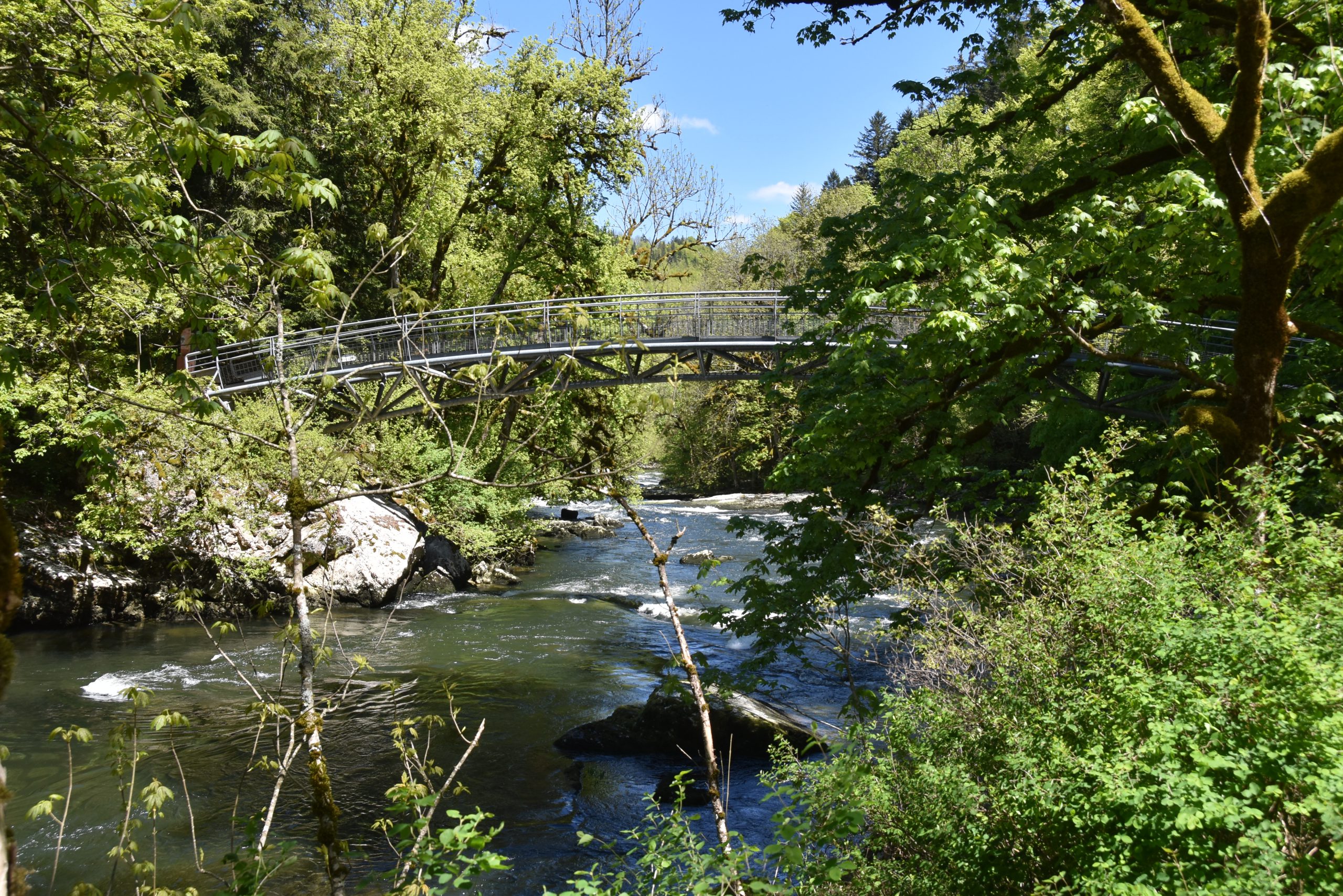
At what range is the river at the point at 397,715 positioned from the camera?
22.6 feet

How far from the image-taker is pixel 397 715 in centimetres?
973

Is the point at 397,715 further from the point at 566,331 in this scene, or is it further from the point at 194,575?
the point at 566,331

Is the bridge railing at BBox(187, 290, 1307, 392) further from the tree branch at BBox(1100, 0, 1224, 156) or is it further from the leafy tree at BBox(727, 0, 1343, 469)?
the tree branch at BBox(1100, 0, 1224, 156)

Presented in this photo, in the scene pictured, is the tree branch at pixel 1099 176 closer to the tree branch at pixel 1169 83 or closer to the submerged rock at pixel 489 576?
the tree branch at pixel 1169 83

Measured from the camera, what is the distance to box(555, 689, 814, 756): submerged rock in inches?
340

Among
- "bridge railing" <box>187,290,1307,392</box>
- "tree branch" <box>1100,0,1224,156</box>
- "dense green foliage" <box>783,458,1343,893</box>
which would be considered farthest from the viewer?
"bridge railing" <box>187,290,1307,392</box>

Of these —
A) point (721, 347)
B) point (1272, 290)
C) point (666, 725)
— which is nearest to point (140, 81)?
point (1272, 290)

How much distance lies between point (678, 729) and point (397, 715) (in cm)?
355

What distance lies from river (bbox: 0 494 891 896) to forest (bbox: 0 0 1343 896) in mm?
69

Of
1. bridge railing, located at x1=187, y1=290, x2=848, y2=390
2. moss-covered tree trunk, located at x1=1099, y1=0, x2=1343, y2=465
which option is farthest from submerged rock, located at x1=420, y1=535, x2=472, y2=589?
moss-covered tree trunk, located at x1=1099, y1=0, x2=1343, y2=465

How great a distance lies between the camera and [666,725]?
29.2ft

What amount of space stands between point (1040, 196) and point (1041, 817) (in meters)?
6.71

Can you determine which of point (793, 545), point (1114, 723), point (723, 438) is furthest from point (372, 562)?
point (723, 438)

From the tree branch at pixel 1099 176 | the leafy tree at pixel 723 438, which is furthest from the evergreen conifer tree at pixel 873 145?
the tree branch at pixel 1099 176
